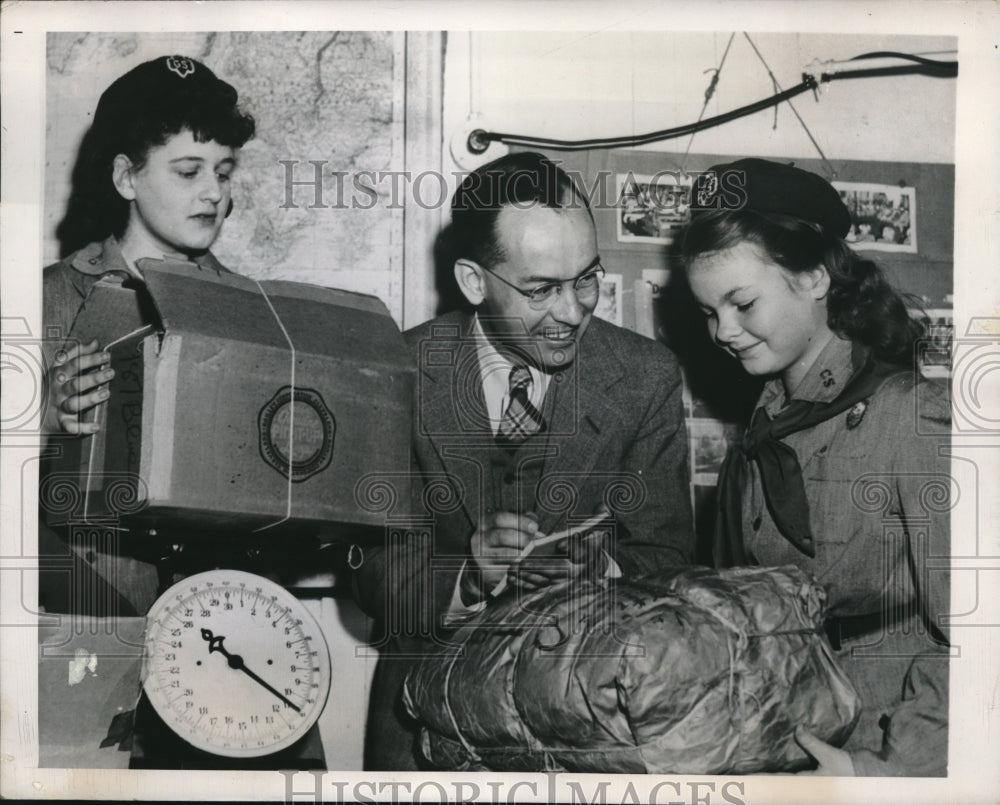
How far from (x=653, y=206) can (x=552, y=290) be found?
25cm

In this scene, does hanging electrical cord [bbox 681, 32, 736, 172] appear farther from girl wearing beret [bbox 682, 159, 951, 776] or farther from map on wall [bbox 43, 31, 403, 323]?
map on wall [bbox 43, 31, 403, 323]

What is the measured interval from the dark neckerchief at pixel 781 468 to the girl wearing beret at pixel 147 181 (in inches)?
41.7

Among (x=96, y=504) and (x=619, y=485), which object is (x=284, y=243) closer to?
(x=96, y=504)

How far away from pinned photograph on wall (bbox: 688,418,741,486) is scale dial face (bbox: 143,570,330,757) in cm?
77

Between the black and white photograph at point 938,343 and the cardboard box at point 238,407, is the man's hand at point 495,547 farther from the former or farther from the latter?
the black and white photograph at point 938,343

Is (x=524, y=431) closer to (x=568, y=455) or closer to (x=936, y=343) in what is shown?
(x=568, y=455)

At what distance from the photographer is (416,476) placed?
2191 millimetres

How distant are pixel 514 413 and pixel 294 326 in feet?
1.44

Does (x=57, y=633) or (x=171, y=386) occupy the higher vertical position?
(x=171, y=386)

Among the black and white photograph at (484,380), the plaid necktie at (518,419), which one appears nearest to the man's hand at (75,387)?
the black and white photograph at (484,380)

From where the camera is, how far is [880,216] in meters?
2.23

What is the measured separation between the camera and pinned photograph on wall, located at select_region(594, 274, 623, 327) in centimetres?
223

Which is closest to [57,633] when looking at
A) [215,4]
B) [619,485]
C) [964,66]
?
[619,485]

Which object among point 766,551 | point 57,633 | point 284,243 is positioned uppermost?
point 284,243
